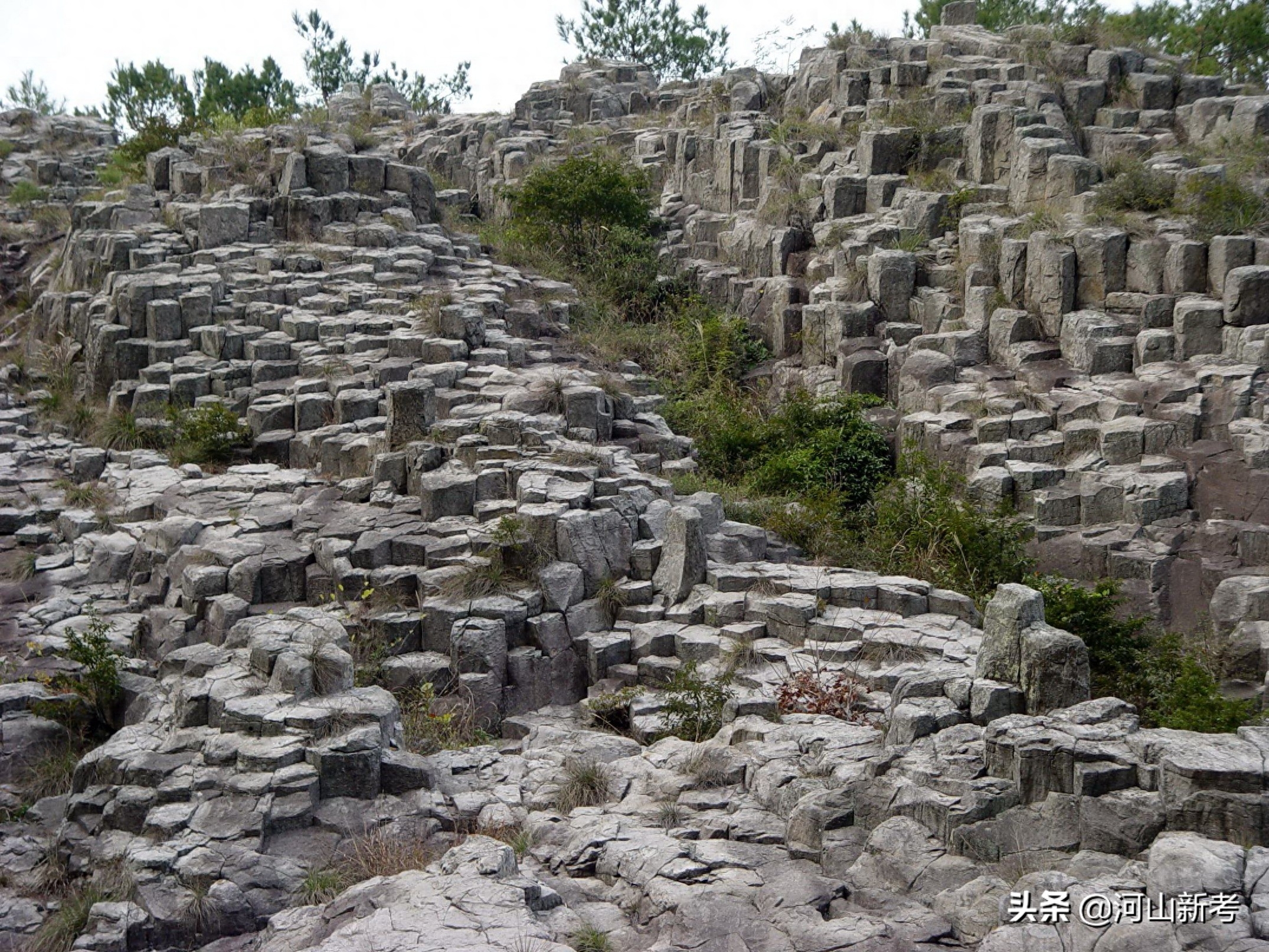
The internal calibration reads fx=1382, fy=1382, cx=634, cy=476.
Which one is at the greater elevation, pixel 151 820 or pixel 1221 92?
pixel 1221 92

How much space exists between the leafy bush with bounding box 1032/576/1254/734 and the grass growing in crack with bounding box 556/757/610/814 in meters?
4.72

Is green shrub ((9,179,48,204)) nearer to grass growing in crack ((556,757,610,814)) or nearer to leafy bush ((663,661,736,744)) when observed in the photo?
leafy bush ((663,661,736,744))

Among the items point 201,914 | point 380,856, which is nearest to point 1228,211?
point 380,856

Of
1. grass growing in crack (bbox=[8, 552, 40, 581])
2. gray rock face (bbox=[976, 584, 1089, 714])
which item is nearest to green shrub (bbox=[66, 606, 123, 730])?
grass growing in crack (bbox=[8, 552, 40, 581])

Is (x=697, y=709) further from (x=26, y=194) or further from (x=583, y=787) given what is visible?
(x=26, y=194)

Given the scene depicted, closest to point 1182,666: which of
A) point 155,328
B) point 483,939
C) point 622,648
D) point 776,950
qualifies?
point 622,648

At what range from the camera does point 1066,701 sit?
10.2m

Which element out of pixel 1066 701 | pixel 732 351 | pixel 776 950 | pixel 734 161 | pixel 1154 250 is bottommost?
pixel 776 950

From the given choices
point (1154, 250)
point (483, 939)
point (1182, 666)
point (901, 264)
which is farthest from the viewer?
point (901, 264)

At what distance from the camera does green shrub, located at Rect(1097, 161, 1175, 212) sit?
1956cm

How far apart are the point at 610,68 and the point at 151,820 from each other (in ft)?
92.0

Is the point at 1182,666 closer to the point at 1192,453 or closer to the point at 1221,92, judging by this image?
the point at 1192,453

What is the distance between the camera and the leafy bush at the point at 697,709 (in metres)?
12.3

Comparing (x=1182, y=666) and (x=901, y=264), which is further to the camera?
(x=901, y=264)
